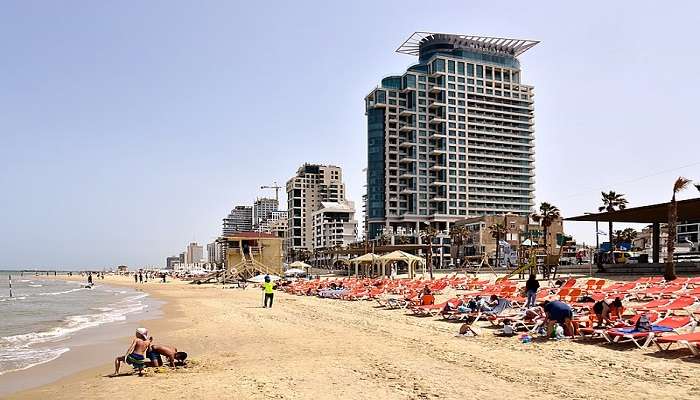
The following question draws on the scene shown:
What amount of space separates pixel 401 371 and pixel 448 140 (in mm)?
99457

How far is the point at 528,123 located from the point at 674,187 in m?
89.0

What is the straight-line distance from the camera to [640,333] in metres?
10.2

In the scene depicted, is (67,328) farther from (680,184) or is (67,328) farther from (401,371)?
(680,184)

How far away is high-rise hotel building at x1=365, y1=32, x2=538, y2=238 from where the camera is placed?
105m

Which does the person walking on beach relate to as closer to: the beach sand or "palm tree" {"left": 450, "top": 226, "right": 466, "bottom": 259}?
the beach sand

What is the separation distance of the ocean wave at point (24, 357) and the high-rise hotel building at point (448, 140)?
90653 mm

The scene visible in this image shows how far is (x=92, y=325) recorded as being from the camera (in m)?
20.0

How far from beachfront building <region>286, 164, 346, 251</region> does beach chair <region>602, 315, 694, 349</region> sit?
136 meters

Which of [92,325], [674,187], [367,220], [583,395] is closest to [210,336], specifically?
→ [92,325]

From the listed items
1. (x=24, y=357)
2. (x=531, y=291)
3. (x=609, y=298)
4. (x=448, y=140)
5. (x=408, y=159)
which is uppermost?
(x=448, y=140)

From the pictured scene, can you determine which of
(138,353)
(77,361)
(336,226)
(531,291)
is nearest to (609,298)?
(531,291)

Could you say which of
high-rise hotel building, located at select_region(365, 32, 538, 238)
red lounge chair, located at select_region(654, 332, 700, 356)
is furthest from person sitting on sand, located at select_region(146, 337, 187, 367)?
high-rise hotel building, located at select_region(365, 32, 538, 238)

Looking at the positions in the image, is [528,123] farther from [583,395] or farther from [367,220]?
[583,395]

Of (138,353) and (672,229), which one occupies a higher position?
(672,229)
